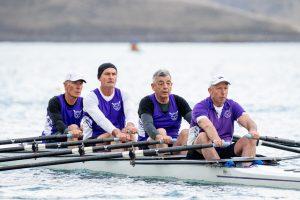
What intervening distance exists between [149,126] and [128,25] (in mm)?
173235

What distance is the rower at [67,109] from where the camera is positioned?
53.6 feet

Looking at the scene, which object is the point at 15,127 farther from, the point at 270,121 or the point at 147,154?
the point at 147,154

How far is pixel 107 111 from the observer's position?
15820 mm

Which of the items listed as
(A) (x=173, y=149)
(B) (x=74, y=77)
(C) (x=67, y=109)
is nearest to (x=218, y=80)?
(A) (x=173, y=149)

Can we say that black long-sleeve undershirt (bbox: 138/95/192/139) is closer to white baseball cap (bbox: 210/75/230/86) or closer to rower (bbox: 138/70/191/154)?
rower (bbox: 138/70/191/154)

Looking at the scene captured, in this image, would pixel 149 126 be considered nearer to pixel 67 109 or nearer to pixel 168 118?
pixel 168 118

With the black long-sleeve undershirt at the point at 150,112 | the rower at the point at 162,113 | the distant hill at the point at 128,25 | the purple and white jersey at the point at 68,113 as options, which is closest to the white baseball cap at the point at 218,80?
the rower at the point at 162,113

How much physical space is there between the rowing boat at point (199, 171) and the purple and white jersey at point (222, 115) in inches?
23.7

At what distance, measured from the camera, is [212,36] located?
7466 inches

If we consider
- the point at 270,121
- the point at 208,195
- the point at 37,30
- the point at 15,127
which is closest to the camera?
the point at 208,195

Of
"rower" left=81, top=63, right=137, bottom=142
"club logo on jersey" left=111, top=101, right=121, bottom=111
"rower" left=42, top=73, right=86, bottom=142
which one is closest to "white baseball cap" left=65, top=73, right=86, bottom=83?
"rower" left=42, top=73, right=86, bottom=142

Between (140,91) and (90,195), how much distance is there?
29457 mm

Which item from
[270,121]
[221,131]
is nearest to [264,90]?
[270,121]

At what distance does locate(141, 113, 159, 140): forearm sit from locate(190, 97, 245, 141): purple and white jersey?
982 millimetres
